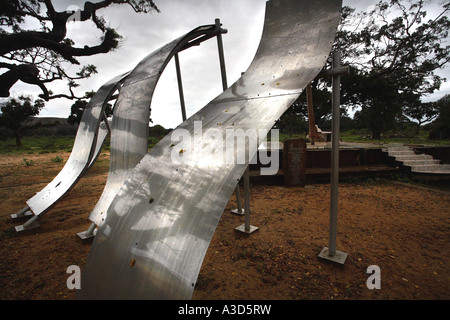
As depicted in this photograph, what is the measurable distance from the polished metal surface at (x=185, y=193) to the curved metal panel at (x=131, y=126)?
0.19m

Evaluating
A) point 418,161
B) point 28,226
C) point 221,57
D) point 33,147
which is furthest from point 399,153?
point 33,147

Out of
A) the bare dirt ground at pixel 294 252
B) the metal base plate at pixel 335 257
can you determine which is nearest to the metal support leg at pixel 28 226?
the bare dirt ground at pixel 294 252

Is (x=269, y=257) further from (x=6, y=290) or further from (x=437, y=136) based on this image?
(x=437, y=136)

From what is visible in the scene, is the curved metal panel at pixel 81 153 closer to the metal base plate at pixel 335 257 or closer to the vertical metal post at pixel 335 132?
the vertical metal post at pixel 335 132

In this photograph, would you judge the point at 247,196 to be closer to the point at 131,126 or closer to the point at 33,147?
the point at 131,126

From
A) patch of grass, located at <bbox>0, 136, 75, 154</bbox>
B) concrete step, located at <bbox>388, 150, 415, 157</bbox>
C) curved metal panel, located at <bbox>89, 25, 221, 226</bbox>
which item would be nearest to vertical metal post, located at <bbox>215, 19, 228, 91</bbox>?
curved metal panel, located at <bbox>89, 25, 221, 226</bbox>

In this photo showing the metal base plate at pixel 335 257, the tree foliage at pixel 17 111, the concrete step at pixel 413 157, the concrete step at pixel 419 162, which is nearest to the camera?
the metal base plate at pixel 335 257

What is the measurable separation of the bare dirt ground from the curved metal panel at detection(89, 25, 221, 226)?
1.27 m

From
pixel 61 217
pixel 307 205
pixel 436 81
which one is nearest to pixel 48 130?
pixel 61 217

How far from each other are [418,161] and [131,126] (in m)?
10.1

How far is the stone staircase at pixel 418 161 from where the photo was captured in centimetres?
798

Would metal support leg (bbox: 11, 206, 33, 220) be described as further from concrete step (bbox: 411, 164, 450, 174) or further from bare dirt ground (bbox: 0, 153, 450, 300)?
concrete step (bbox: 411, 164, 450, 174)

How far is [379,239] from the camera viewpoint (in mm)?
3842

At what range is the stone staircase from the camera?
7984 millimetres
